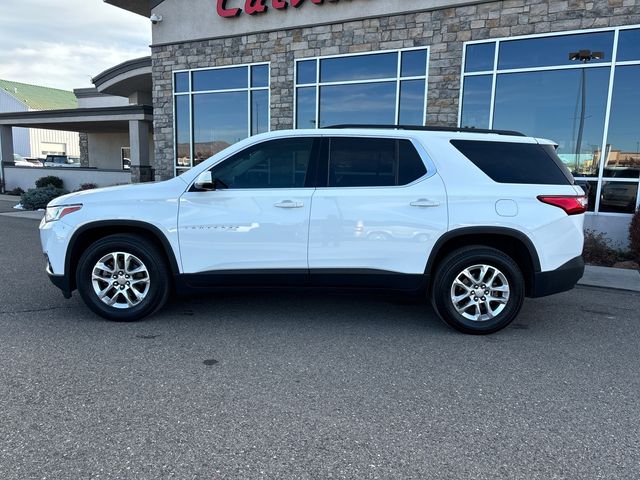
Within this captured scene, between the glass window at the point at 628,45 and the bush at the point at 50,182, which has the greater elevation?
the glass window at the point at 628,45

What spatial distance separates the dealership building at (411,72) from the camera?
929 centimetres

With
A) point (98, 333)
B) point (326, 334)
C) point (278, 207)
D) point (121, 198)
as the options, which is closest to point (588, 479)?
point (326, 334)

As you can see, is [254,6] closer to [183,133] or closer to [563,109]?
[183,133]

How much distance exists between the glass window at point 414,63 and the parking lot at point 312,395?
707cm

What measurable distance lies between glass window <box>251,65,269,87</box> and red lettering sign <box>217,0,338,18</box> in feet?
4.34

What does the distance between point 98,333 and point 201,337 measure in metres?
0.97

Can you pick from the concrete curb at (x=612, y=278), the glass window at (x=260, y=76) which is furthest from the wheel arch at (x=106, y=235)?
the glass window at (x=260, y=76)

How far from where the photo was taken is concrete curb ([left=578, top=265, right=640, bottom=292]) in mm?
6746

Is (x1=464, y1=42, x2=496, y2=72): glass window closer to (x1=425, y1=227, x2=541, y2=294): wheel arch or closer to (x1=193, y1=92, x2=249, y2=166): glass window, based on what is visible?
(x1=193, y1=92, x2=249, y2=166): glass window

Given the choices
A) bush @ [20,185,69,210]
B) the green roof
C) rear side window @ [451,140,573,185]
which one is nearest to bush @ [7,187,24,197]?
bush @ [20,185,69,210]

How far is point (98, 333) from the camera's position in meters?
4.48

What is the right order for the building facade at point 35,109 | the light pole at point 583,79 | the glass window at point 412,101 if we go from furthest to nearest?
the building facade at point 35,109
the glass window at point 412,101
the light pole at point 583,79

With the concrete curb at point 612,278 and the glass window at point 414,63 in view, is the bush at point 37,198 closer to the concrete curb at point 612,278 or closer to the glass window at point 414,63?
the glass window at point 414,63

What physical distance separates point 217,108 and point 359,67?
4.40 metres
